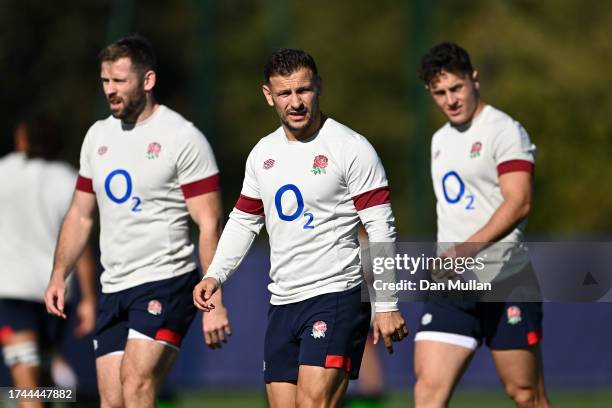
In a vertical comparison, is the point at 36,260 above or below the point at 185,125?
below

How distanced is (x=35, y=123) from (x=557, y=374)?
6.58m

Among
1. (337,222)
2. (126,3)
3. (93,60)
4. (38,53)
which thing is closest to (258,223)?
(337,222)

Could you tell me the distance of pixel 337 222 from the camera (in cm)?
729

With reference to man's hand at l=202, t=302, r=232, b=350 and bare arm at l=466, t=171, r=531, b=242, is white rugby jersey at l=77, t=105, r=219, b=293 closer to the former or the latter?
man's hand at l=202, t=302, r=232, b=350

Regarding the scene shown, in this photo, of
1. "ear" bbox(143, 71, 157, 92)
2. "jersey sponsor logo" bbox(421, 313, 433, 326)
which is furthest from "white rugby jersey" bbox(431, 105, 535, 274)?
"ear" bbox(143, 71, 157, 92)

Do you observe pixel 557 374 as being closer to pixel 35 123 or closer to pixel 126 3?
pixel 35 123

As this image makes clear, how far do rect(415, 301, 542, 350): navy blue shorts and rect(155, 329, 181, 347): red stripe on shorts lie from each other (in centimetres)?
143

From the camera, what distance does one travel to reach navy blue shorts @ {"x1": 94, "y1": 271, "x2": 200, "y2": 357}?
26.7 ft

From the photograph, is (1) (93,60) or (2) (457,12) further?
(1) (93,60)

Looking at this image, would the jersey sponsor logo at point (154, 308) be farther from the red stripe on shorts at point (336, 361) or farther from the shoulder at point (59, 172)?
the shoulder at point (59, 172)

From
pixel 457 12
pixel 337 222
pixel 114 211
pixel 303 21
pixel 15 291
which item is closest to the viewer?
pixel 337 222

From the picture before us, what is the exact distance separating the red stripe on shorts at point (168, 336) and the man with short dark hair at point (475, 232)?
1.42 metres

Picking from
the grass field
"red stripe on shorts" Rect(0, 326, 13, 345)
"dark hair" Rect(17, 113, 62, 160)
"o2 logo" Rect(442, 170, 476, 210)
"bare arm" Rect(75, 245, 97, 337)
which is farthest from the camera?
the grass field

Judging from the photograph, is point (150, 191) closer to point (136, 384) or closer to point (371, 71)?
point (136, 384)
